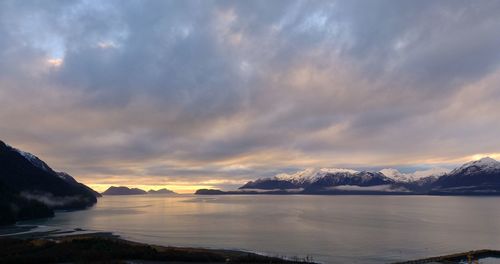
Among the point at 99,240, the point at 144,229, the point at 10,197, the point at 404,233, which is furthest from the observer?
the point at 10,197

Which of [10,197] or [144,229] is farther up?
[10,197]

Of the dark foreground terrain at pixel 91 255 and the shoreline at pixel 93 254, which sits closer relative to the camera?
the dark foreground terrain at pixel 91 255

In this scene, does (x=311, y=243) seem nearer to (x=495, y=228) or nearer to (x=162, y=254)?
(x=162, y=254)

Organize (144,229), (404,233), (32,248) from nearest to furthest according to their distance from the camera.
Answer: (32,248)
(404,233)
(144,229)

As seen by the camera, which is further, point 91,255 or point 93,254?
point 93,254

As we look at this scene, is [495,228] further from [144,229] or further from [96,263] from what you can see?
[96,263]

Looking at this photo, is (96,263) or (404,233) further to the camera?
(404,233)

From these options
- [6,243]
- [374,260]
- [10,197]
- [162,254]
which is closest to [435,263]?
[374,260]

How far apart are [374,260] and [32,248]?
208 ft

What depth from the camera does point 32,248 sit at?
7594cm

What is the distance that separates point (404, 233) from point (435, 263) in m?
53.9

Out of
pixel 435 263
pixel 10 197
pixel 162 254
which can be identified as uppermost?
pixel 10 197

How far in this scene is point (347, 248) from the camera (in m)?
99.8

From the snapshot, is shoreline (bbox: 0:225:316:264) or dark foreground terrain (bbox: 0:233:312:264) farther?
shoreline (bbox: 0:225:316:264)
